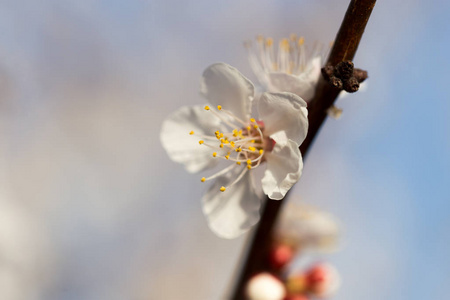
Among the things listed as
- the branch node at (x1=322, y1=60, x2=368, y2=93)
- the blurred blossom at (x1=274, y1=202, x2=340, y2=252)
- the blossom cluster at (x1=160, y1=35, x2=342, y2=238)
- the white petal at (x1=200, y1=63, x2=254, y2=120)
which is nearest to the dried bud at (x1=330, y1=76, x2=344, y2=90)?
the branch node at (x1=322, y1=60, x2=368, y2=93)

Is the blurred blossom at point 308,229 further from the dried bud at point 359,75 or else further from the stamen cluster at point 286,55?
the dried bud at point 359,75

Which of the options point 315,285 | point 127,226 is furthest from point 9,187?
point 315,285

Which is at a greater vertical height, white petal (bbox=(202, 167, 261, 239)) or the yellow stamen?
the yellow stamen

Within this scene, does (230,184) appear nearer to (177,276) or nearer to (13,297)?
(13,297)

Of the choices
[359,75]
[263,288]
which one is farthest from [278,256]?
[359,75]

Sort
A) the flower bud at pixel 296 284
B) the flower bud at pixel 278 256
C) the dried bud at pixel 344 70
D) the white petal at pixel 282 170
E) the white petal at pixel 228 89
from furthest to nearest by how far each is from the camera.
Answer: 1. the flower bud at pixel 296 284
2. the flower bud at pixel 278 256
3. the white petal at pixel 228 89
4. the white petal at pixel 282 170
5. the dried bud at pixel 344 70

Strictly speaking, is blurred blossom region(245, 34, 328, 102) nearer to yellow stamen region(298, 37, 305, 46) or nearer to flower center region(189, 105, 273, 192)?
yellow stamen region(298, 37, 305, 46)

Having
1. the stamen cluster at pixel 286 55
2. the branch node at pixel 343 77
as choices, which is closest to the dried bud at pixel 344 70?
the branch node at pixel 343 77

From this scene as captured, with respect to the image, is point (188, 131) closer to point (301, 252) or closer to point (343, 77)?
point (343, 77)
